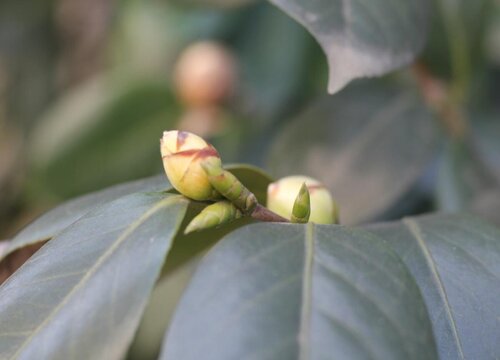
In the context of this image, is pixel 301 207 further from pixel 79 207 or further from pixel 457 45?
pixel 457 45

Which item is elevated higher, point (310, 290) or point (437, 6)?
point (437, 6)

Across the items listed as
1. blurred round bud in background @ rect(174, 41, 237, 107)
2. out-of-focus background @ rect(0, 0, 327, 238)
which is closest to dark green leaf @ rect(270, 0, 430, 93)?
out-of-focus background @ rect(0, 0, 327, 238)

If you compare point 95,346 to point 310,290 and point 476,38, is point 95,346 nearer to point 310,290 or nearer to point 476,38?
point 310,290

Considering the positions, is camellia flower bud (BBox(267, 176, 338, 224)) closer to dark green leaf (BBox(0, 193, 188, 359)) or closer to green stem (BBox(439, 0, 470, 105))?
dark green leaf (BBox(0, 193, 188, 359))

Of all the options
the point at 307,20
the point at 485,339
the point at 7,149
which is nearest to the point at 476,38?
the point at 307,20

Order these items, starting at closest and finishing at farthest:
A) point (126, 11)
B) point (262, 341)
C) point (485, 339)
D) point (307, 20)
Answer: point (262, 341) → point (485, 339) → point (307, 20) → point (126, 11)
